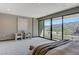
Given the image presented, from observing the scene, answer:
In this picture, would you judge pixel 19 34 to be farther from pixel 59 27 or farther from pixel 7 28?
pixel 59 27

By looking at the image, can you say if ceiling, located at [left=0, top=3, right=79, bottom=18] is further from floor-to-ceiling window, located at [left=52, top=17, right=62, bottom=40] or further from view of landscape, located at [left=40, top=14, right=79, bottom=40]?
floor-to-ceiling window, located at [left=52, top=17, right=62, bottom=40]

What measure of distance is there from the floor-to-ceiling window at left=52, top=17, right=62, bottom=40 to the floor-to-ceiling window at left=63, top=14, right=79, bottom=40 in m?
0.39

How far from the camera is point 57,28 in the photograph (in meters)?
5.63

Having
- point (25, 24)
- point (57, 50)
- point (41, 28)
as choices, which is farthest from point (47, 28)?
point (57, 50)

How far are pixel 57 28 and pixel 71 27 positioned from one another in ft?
3.29

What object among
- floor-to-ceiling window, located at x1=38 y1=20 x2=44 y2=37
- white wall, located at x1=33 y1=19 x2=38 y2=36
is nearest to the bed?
floor-to-ceiling window, located at x1=38 y1=20 x2=44 y2=37

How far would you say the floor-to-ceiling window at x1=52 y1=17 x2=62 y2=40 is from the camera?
536cm

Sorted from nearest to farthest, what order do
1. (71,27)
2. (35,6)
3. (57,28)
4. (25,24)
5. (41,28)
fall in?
(35,6), (71,27), (57,28), (25,24), (41,28)

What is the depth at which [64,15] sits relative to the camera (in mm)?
4789

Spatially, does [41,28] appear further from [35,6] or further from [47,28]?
[35,6]

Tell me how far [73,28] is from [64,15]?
92 centimetres
